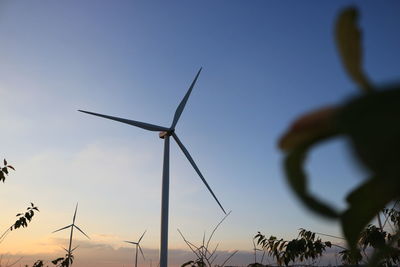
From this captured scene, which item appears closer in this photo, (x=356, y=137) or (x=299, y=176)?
(x=356, y=137)

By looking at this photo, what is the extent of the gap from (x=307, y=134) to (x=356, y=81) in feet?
0.43

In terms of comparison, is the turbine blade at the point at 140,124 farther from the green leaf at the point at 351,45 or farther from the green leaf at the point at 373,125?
the green leaf at the point at 373,125

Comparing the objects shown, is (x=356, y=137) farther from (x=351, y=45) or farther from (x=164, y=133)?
(x=164, y=133)

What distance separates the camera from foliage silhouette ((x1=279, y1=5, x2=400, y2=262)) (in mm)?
426

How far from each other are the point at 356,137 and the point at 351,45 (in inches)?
11.0

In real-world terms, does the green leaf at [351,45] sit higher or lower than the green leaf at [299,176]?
higher

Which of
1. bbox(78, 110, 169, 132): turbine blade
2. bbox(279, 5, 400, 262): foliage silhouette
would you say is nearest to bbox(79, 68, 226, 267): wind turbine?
bbox(78, 110, 169, 132): turbine blade

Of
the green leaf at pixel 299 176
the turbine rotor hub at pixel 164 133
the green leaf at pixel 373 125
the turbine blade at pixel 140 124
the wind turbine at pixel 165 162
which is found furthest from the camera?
the turbine rotor hub at pixel 164 133

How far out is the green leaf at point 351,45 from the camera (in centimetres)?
61

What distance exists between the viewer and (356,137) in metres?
0.43

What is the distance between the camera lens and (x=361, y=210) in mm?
726

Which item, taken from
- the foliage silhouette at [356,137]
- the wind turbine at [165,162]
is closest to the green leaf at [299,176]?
the foliage silhouette at [356,137]

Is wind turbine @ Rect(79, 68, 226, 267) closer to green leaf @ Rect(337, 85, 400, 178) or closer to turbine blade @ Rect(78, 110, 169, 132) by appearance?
turbine blade @ Rect(78, 110, 169, 132)

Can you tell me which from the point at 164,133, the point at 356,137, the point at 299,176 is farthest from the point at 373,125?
the point at 164,133
